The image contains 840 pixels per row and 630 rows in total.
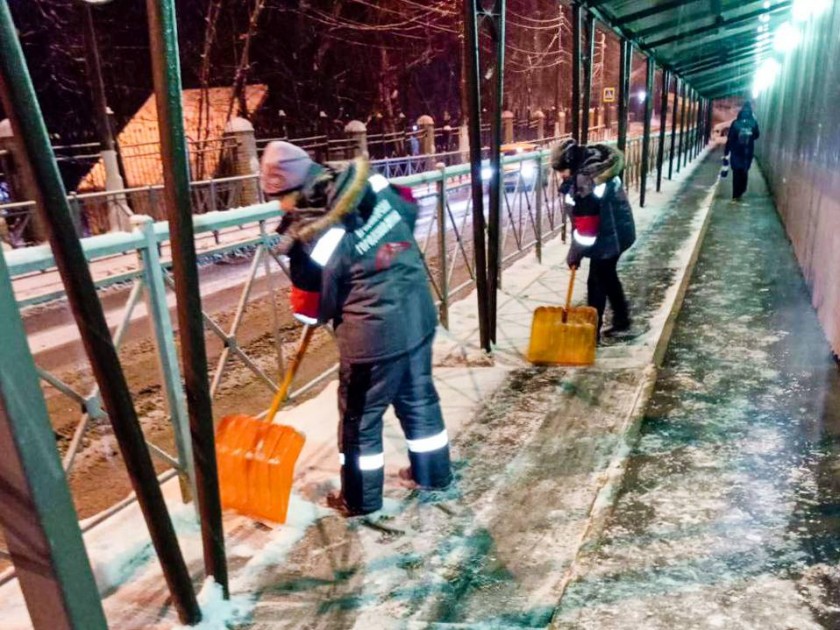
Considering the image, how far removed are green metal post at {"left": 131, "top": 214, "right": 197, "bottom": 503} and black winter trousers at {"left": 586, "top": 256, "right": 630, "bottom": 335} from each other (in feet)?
10.0

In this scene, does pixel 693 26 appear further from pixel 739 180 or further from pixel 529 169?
pixel 529 169

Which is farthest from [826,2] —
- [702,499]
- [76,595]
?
[76,595]

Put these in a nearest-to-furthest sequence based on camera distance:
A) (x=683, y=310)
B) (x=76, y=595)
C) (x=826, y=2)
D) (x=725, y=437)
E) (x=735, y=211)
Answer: (x=76, y=595) < (x=725, y=437) < (x=683, y=310) < (x=826, y=2) < (x=735, y=211)

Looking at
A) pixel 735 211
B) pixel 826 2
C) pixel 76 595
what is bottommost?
pixel 735 211

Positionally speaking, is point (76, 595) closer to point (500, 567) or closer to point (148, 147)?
point (500, 567)

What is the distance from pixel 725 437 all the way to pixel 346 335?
1.95 m

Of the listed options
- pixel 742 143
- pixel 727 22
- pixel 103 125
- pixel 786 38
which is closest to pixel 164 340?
pixel 727 22

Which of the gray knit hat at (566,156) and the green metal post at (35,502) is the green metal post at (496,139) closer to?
the gray knit hat at (566,156)

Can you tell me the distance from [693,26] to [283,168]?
9.69m

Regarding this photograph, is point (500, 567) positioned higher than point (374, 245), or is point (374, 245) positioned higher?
point (374, 245)

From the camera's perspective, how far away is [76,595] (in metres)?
1.41

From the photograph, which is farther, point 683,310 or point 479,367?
point 683,310

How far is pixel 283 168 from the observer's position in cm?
240

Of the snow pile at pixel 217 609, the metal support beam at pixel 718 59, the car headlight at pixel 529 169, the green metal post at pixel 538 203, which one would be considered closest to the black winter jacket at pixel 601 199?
the snow pile at pixel 217 609
